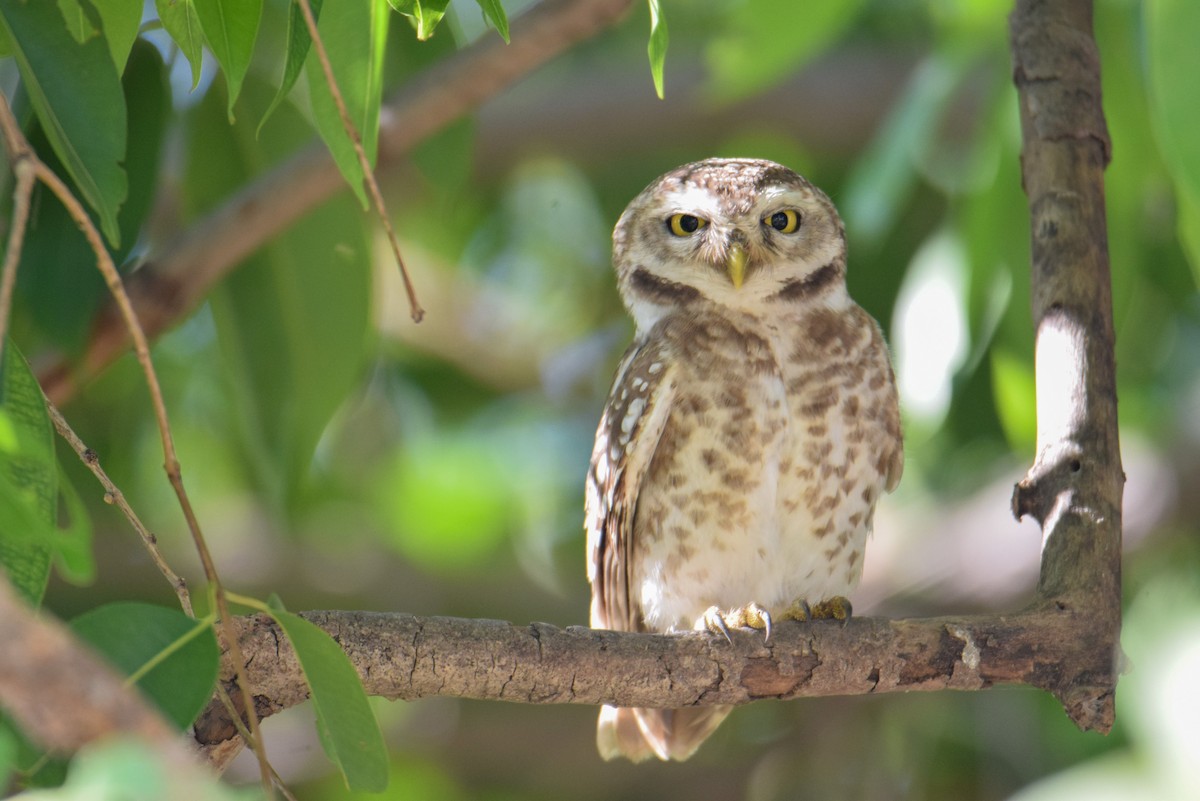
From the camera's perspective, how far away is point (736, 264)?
3430 mm

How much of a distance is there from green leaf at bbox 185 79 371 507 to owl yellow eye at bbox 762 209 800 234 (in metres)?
1.03

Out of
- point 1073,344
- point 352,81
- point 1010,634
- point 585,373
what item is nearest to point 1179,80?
point 1073,344

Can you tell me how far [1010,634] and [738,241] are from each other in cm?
131

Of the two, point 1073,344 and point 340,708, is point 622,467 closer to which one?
point 1073,344

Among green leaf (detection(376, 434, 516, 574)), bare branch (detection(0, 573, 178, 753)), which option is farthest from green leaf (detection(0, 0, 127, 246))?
green leaf (detection(376, 434, 516, 574))

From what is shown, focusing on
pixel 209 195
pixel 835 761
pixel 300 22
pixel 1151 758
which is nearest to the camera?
pixel 300 22

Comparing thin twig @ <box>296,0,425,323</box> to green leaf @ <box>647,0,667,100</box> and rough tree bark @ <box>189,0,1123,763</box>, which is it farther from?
rough tree bark @ <box>189,0,1123,763</box>

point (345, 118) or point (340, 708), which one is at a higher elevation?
point (345, 118)

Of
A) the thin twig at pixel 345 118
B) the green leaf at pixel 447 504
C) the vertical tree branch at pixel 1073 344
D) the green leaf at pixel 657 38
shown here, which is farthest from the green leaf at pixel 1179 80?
the green leaf at pixel 447 504

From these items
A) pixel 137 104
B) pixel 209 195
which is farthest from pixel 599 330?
pixel 137 104

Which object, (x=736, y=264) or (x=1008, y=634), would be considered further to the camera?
(x=736, y=264)

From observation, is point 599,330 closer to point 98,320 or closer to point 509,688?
point 98,320

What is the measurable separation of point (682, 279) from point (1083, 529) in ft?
4.38

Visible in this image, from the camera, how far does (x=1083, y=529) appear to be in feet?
8.61
